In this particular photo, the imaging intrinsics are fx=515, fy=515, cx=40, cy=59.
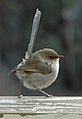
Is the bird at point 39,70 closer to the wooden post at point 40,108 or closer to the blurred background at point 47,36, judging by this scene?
the wooden post at point 40,108

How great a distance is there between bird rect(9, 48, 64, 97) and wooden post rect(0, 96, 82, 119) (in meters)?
0.78

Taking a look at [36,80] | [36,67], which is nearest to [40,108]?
[36,80]

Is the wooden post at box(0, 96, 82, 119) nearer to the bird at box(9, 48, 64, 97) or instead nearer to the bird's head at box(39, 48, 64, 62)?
the bird at box(9, 48, 64, 97)

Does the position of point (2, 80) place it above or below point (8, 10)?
below

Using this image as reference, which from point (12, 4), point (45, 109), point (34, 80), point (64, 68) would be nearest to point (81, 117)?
point (45, 109)

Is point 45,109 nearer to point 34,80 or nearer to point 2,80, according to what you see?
point 34,80

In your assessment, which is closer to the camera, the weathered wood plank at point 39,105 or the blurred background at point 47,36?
the weathered wood plank at point 39,105

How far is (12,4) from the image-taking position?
374 inches

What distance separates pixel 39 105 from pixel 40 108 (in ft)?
0.36

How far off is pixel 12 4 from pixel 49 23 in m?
0.90

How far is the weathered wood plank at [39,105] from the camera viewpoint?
314cm

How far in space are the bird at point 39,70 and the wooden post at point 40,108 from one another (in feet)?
2.55

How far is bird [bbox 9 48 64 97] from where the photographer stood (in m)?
4.37

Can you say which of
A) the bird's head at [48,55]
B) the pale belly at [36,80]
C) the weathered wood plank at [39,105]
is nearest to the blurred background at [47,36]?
the bird's head at [48,55]
